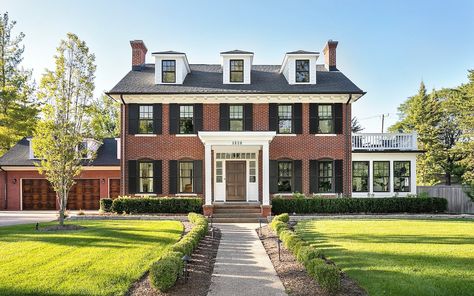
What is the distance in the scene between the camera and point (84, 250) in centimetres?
975

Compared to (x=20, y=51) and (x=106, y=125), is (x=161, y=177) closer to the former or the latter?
(x=20, y=51)

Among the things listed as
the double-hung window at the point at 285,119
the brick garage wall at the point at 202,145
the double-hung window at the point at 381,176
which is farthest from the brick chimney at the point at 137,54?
the double-hung window at the point at 381,176

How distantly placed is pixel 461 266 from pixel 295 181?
43.0 ft

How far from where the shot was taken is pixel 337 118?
2109 centimetres

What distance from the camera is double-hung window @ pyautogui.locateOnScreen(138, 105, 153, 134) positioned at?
21117 mm

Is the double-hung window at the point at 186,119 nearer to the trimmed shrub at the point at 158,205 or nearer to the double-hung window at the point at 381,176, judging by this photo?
the trimmed shrub at the point at 158,205

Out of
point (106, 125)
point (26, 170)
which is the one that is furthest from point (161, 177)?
point (106, 125)

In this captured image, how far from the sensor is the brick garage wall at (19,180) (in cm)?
2436

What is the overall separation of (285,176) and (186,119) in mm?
6004

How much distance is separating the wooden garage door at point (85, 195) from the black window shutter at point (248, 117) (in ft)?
33.2

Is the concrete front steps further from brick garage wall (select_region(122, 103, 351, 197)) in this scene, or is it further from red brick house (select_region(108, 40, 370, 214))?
brick garage wall (select_region(122, 103, 351, 197))

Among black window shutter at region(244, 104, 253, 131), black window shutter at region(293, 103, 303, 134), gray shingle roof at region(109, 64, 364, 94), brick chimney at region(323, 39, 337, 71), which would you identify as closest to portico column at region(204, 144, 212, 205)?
black window shutter at region(244, 104, 253, 131)

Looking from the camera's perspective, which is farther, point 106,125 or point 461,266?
point 106,125

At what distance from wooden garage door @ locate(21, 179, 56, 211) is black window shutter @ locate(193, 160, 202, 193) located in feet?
32.7
